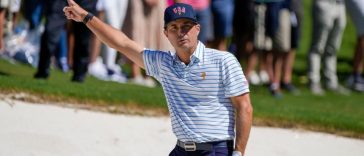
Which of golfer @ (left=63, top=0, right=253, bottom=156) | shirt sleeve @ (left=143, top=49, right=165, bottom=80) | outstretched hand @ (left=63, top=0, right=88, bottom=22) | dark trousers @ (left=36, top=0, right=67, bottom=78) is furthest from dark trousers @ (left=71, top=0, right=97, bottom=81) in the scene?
golfer @ (left=63, top=0, right=253, bottom=156)

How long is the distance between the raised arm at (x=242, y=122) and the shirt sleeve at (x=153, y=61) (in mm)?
620

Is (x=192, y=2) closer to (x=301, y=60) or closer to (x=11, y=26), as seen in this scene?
(x=11, y=26)

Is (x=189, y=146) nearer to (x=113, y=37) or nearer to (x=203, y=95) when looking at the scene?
(x=203, y=95)

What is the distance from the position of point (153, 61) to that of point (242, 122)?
779 millimetres

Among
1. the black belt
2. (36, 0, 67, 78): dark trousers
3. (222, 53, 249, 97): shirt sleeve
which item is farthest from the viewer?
(36, 0, 67, 78): dark trousers

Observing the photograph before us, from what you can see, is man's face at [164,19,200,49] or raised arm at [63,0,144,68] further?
raised arm at [63,0,144,68]

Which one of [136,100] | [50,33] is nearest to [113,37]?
[136,100]

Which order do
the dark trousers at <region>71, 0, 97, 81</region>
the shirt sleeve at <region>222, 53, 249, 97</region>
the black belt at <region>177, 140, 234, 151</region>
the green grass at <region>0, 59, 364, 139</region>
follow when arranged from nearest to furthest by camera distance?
the shirt sleeve at <region>222, 53, 249, 97</region> < the black belt at <region>177, 140, 234, 151</region> < the green grass at <region>0, 59, 364, 139</region> < the dark trousers at <region>71, 0, 97, 81</region>

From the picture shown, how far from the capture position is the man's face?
5512mm

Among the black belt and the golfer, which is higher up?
the golfer

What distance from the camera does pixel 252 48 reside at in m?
12.7

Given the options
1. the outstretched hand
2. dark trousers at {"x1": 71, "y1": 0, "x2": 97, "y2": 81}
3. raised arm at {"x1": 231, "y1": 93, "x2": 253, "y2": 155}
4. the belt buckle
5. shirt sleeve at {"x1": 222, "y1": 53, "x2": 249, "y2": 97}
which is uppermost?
the outstretched hand

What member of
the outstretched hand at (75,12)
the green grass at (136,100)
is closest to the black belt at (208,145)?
the outstretched hand at (75,12)

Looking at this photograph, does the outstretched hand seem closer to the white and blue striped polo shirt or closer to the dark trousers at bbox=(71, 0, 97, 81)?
the white and blue striped polo shirt
